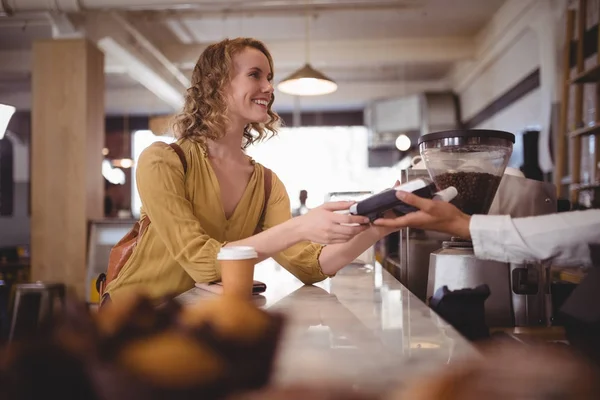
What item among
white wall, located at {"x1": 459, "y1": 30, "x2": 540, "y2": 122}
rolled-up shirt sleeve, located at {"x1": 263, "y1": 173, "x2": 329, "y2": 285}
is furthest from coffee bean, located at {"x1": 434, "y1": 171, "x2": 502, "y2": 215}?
white wall, located at {"x1": 459, "y1": 30, "x2": 540, "y2": 122}

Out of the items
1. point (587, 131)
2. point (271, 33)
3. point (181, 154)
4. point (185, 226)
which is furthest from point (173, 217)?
point (271, 33)

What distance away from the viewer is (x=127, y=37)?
6285mm

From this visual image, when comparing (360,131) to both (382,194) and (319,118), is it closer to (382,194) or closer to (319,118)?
(319,118)

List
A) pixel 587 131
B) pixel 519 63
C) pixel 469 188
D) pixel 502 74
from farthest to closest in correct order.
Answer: pixel 502 74, pixel 519 63, pixel 587 131, pixel 469 188

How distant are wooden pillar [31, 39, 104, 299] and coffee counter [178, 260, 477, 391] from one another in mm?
4130

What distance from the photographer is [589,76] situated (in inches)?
152

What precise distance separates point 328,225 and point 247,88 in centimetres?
65

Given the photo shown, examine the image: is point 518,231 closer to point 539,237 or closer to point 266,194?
point 539,237

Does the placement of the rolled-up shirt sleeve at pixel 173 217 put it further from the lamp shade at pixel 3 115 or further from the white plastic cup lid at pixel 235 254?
the lamp shade at pixel 3 115

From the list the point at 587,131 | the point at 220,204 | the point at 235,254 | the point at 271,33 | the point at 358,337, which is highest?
the point at 271,33

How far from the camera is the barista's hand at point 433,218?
1.15 meters

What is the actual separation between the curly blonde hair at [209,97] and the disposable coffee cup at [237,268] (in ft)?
2.35

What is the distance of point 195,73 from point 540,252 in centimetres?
126

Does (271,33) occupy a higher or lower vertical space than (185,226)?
higher
